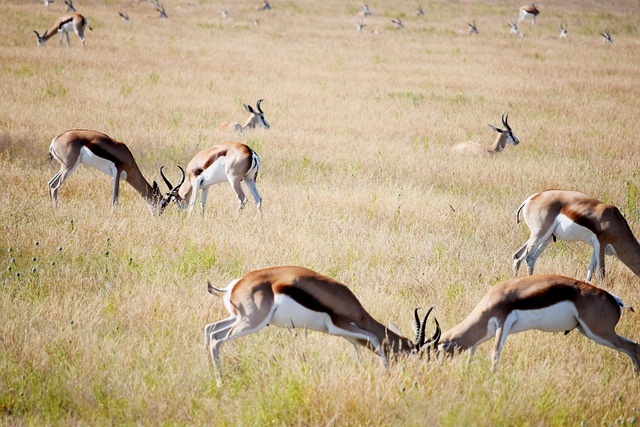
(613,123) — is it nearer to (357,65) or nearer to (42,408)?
(357,65)

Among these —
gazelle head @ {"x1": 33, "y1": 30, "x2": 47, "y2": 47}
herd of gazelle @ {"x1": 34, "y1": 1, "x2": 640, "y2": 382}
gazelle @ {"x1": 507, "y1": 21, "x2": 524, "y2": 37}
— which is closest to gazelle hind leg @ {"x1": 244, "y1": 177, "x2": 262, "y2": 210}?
herd of gazelle @ {"x1": 34, "y1": 1, "x2": 640, "y2": 382}

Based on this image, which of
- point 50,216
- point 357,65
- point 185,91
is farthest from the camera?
point 357,65

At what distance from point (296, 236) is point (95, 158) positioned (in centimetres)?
325

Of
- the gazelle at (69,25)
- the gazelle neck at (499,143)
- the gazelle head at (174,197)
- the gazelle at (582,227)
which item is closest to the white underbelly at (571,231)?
the gazelle at (582,227)

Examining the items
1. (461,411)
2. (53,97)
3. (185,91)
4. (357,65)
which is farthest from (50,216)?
(357,65)

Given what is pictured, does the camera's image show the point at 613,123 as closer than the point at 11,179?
Result: No

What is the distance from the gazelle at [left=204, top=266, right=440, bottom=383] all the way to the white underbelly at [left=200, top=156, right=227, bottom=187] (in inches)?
203

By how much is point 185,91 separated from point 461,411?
16.7 metres

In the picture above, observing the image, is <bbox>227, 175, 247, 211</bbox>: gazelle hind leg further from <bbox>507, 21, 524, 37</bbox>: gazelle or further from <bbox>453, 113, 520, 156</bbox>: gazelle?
<bbox>507, 21, 524, 37</bbox>: gazelle

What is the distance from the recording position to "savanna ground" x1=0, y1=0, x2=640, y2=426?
4391 millimetres

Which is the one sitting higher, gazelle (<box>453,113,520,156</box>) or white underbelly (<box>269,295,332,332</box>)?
white underbelly (<box>269,295,332,332</box>)

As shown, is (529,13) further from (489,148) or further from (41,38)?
(489,148)

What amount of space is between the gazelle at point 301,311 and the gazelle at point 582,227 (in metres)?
3.28

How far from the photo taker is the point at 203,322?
5.68 meters
